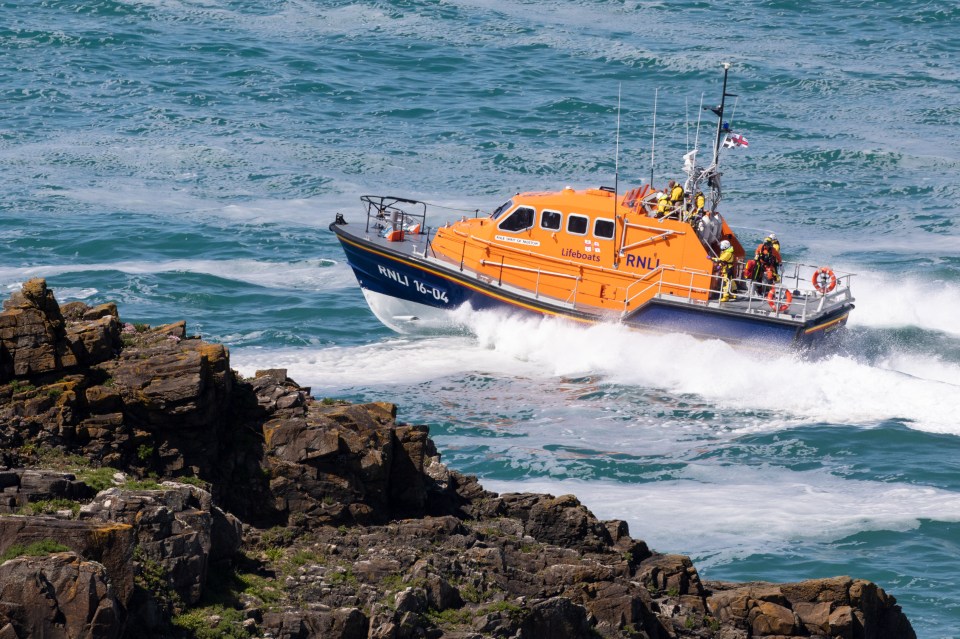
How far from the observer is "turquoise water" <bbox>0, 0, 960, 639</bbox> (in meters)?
20.1

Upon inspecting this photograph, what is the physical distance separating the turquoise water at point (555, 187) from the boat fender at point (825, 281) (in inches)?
58.0

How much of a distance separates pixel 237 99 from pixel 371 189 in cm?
982

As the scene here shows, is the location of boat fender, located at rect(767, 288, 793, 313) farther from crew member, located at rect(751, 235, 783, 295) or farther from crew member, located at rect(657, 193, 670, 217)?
crew member, located at rect(657, 193, 670, 217)

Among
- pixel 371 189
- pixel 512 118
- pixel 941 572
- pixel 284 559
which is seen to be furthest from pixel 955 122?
pixel 284 559

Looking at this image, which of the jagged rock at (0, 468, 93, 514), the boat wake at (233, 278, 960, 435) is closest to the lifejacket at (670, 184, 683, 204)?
the boat wake at (233, 278, 960, 435)

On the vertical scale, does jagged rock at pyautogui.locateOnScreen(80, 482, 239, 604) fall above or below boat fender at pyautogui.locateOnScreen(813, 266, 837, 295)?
below

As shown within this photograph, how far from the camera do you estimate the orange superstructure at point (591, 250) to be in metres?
24.8

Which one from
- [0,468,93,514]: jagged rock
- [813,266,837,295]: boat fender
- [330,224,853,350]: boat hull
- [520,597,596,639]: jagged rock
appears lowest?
[520,597,596,639]: jagged rock

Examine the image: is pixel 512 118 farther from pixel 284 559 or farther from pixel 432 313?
pixel 284 559

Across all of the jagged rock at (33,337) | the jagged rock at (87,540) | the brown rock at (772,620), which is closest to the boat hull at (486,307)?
the brown rock at (772,620)

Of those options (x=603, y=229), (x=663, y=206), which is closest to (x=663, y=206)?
(x=663, y=206)

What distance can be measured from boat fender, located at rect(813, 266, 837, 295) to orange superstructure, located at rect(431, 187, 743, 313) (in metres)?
1.53

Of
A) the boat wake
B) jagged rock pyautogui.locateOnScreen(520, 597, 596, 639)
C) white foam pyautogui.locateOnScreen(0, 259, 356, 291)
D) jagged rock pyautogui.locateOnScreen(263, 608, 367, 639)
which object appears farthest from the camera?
white foam pyautogui.locateOnScreen(0, 259, 356, 291)

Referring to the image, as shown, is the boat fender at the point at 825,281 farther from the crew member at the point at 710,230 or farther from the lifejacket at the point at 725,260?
the crew member at the point at 710,230
